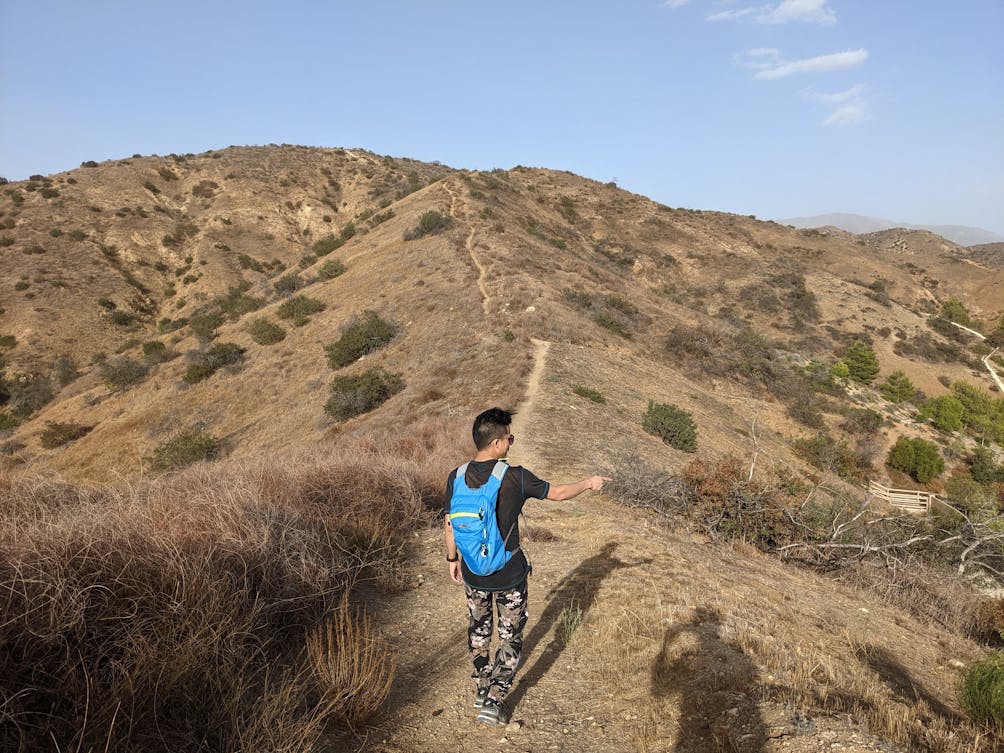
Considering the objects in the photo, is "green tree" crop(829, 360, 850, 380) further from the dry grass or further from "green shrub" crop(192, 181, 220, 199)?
"green shrub" crop(192, 181, 220, 199)

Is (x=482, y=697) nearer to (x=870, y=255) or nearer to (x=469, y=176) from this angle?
(x=469, y=176)

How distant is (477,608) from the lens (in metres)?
3.46

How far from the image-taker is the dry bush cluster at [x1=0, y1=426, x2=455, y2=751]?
8.51ft

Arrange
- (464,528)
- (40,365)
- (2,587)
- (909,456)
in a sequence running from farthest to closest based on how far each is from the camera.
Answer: (40,365), (909,456), (464,528), (2,587)

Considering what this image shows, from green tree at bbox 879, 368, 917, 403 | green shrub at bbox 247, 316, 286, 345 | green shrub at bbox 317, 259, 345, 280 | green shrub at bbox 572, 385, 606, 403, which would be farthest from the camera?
green tree at bbox 879, 368, 917, 403

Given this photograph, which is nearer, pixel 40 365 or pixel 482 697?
pixel 482 697

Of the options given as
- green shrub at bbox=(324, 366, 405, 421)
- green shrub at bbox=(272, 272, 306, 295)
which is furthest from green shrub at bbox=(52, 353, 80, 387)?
green shrub at bbox=(324, 366, 405, 421)

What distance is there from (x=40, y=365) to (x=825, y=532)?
4557cm

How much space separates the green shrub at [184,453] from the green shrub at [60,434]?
756 centimetres

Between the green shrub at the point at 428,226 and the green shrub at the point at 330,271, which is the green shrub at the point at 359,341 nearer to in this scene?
the green shrub at the point at 330,271

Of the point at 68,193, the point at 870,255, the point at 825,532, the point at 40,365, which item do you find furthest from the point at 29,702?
the point at 870,255

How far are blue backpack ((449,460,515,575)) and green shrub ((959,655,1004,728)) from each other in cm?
348

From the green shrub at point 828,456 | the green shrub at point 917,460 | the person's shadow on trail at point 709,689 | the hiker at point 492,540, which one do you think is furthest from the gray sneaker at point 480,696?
the green shrub at point 917,460

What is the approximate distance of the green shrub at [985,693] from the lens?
3393 millimetres
